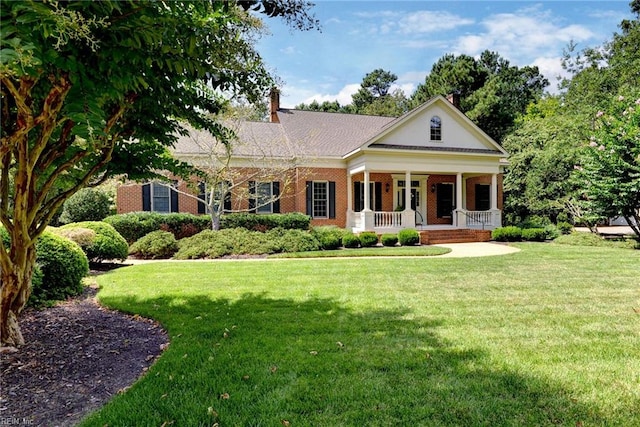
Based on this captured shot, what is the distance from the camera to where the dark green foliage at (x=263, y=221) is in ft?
53.2

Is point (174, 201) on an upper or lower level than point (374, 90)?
lower

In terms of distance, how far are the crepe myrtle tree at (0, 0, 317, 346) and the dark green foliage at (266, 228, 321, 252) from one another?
8191 millimetres

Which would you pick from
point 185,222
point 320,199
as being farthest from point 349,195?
point 185,222

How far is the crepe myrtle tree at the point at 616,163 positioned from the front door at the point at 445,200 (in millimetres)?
6488

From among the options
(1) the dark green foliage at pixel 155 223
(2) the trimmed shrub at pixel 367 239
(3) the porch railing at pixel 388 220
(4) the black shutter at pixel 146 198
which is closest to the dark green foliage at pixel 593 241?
(3) the porch railing at pixel 388 220

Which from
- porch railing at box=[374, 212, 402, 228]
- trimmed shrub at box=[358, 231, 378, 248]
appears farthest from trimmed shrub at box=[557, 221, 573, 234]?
trimmed shrub at box=[358, 231, 378, 248]

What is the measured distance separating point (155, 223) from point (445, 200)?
1478cm

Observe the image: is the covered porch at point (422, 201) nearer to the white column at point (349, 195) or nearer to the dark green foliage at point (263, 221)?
the white column at point (349, 195)

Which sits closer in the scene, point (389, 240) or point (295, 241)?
point (295, 241)

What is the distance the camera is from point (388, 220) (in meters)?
18.2

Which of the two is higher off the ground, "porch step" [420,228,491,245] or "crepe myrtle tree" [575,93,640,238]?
"crepe myrtle tree" [575,93,640,238]

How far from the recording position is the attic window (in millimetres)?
18906

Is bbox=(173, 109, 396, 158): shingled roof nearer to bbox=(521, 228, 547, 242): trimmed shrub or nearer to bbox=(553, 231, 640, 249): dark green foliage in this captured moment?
bbox=(521, 228, 547, 242): trimmed shrub

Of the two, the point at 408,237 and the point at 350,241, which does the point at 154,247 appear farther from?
the point at 408,237
